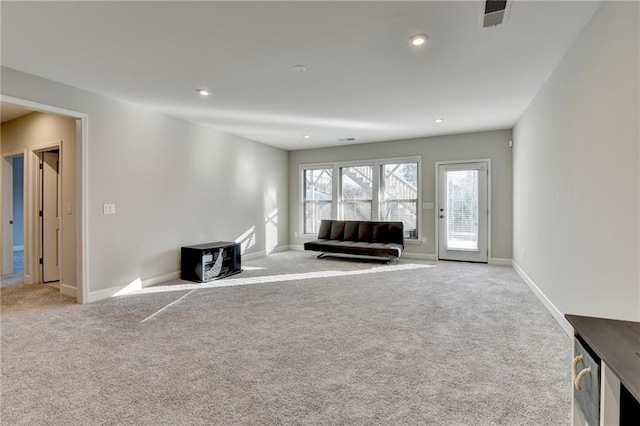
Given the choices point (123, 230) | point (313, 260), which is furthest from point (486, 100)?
point (123, 230)

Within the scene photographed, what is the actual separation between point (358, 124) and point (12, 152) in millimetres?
5390

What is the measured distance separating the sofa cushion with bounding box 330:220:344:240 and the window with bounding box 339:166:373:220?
39 centimetres

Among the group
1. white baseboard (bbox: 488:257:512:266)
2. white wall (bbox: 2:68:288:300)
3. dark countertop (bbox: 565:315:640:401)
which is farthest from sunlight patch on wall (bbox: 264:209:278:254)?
dark countertop (bbox: 565:315:640:401)

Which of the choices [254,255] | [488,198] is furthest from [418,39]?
[254,255]

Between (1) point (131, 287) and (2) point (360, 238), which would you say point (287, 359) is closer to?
(1) point (131, 287)

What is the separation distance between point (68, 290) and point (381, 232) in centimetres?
516

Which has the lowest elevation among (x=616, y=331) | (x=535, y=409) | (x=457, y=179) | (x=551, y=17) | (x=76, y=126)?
(x=535, y=409)

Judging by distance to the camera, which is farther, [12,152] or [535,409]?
[12,152]

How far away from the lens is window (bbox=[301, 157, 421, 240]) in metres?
6.66

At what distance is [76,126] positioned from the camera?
3.80m

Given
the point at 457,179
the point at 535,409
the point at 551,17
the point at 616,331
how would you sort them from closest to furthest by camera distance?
1. the point at 616,331
2. the point at 535,409
3. the point at 551,17
4. the point at 457,179

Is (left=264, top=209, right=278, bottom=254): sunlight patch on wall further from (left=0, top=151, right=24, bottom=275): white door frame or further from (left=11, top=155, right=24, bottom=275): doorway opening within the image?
(left=11, top=155, right=24, bottom=275): doorway opening

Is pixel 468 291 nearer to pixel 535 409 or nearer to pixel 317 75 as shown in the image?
pixel 535 409

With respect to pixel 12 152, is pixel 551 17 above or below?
above
